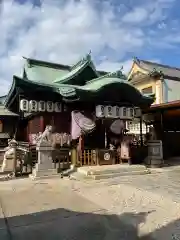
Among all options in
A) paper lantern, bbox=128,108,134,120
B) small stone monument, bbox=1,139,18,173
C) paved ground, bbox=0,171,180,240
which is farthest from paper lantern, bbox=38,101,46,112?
paper lantern, bbox=128,108,134,120

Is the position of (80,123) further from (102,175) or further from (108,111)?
(102,175)

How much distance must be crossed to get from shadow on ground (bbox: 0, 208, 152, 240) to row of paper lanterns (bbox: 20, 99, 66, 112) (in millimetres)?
6350

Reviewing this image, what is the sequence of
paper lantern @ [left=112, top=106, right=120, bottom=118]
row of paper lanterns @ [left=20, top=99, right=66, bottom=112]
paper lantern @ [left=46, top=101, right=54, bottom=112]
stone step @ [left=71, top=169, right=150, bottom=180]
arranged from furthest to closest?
1. paper lantern @ [left=112, top=106, right=120, bottom=118]
2. paper lantern @ [left=46, top=101, right=54, bottom=112]
3. row of paper lanterns @ [left=20, top=99, right=66, bottom=112]
4. stone step @ [left=71, top=169, right=150, bottom=180]

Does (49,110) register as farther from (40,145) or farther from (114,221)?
(114,221)

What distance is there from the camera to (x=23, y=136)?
1936cm

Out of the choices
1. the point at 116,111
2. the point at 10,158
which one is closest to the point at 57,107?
the point at 116,111

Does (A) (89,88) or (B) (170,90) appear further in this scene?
(B) (170,90)

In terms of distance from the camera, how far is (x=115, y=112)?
11.9 meters

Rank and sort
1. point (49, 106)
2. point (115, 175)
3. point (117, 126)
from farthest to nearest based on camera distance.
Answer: point (117, 126) → point (49, 106) → point (115, 175)

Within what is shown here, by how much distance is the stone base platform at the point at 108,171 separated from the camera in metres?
9.86

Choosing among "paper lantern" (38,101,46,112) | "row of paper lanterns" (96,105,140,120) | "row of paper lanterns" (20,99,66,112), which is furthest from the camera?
Result: "row of paper lanterns" (96,105,140,120)

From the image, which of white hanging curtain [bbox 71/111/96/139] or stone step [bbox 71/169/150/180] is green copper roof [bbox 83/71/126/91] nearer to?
white hanging curtain [bbox 71/111/96/139]

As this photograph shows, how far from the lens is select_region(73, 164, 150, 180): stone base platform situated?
986cm

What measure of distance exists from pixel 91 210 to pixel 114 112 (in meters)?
6.72
